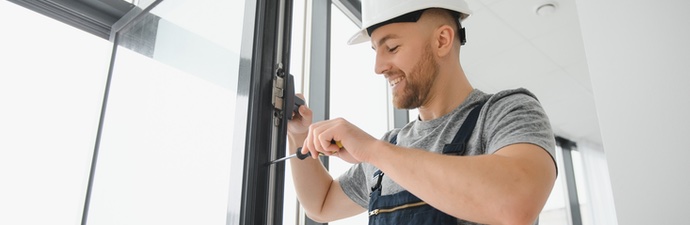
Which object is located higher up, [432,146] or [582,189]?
[582,189]

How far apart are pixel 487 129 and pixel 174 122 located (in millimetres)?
676

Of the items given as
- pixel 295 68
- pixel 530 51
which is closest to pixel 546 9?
pixel 530 51

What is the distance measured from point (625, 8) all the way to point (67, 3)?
1726 millimetres

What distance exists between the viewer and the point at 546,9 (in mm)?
2449

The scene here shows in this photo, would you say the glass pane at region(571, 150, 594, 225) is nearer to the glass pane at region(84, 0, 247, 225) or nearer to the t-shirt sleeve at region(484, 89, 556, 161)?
the t-shirt sleeve at region(484, 89, 556, 161)

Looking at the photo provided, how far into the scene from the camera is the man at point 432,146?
707 millimetres

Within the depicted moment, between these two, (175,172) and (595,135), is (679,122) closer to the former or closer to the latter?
(175,172)

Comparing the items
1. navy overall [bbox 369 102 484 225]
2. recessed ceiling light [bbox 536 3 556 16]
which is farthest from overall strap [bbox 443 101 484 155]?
recessed ceiling light [bbox 536 3 556 16]

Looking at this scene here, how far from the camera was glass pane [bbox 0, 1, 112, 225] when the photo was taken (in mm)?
1126

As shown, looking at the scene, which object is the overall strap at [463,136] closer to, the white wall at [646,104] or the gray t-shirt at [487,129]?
the gray t-shirt at [487,129]

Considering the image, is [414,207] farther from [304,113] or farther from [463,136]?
[304,113]

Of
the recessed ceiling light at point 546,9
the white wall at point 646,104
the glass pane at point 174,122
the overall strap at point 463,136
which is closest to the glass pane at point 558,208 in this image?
the recessed ceiling light at point 546,9

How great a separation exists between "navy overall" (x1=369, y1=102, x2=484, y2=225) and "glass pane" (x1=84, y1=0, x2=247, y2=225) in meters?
0.27

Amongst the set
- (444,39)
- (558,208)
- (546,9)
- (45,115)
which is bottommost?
(45,115)
